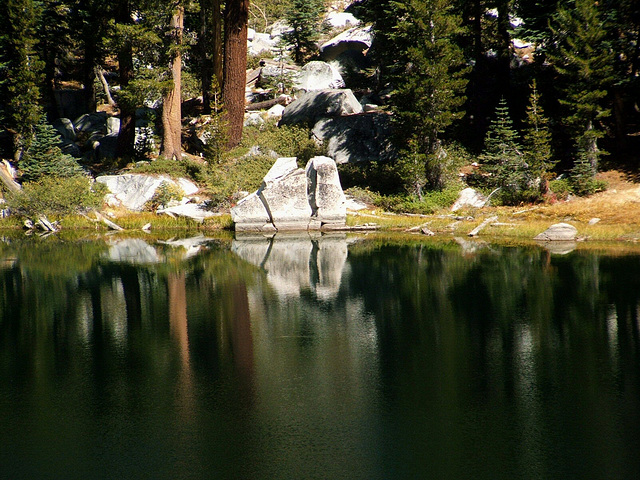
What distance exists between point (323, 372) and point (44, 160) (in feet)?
84.8

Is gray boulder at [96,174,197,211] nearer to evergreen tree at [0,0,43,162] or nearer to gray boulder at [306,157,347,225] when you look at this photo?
evergreen tree at [0,0,43,162]

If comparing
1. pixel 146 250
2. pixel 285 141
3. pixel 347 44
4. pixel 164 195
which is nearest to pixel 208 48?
pixel 285 141

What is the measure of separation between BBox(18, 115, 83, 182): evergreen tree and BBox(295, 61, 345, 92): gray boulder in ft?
52.5

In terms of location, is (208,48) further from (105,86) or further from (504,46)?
(504,46)

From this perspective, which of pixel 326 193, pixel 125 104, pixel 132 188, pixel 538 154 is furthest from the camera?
pixel 125 104

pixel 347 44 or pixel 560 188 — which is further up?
pixel 347 44

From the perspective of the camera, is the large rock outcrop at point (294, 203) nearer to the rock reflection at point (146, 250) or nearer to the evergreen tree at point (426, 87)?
the rock reflection at point (146, 250)

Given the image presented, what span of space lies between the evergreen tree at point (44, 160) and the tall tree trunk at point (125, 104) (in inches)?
114

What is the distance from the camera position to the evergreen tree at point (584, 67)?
2558cm

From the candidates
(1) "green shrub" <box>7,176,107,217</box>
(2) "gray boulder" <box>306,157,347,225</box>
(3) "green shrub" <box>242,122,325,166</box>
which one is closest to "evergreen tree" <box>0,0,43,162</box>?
(1) "green shrub" <box>7,176,107,217</box>

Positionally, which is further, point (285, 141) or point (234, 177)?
point (285, 141)

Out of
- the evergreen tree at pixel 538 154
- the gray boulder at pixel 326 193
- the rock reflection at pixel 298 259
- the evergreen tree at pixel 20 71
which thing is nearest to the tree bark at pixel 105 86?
the evergreen tree at pixel 20 71

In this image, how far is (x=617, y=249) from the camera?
19422mm

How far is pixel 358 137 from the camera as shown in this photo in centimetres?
3244
